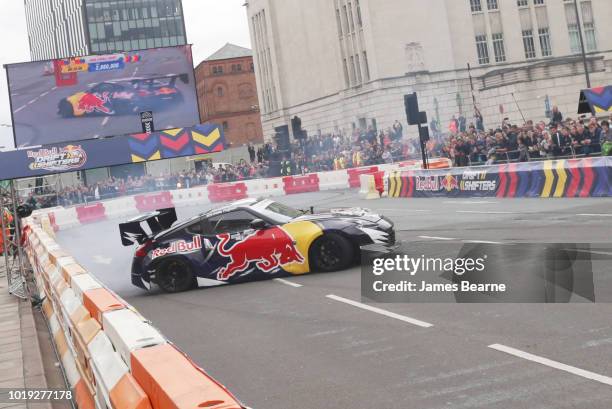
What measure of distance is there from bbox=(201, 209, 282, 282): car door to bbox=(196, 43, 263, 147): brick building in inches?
3854

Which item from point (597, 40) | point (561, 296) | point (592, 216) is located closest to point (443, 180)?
point (592, 216)

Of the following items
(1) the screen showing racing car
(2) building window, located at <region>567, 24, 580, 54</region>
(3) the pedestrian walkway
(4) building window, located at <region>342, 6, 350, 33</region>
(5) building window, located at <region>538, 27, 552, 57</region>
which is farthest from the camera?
(2) building window, located at <region>567, 24, 580, 54</region>

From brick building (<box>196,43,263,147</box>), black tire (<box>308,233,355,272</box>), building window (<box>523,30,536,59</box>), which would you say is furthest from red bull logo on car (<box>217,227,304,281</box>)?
brick building (<box>196,43,263,147</box>)

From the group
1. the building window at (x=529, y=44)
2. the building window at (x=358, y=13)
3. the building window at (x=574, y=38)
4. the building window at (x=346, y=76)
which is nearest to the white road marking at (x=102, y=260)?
the building window at (x=358, y=13)

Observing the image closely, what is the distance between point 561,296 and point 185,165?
7406 centimetres

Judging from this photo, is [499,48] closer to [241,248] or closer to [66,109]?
[66,109]

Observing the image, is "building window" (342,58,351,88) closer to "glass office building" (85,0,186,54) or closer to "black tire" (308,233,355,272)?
"black tire" (308,233,355,272)

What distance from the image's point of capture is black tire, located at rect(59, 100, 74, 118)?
1705 inches

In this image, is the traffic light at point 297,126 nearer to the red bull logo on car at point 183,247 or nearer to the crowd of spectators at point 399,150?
the crowd of spectators at point 399,150

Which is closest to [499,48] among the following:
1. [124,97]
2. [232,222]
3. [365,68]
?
[365,68]

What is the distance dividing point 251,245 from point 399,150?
96.4ft

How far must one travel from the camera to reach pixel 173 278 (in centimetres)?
1472

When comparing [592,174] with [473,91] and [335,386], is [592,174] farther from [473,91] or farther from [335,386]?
[473,91]

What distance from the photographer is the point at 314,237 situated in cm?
1408
